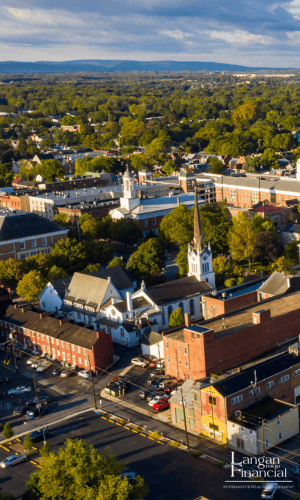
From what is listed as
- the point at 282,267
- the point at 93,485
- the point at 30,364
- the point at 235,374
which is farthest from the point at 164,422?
the point at 282,267

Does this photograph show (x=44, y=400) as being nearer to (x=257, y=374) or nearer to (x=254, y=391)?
(x=254, y=391)

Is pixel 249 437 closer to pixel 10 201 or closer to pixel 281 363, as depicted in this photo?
pixel 281 363

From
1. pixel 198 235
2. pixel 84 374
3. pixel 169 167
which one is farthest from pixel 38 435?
pixel 169 167

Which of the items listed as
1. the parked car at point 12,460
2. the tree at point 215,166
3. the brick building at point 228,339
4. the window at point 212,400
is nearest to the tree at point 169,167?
the tree at point 215,166

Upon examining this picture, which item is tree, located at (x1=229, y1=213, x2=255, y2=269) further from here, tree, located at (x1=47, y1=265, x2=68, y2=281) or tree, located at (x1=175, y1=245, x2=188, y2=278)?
tree, located at (x1=47, y1=265, x2=68, y2=281)

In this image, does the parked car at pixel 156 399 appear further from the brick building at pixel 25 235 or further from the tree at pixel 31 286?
the brick building at pixel 25 235
